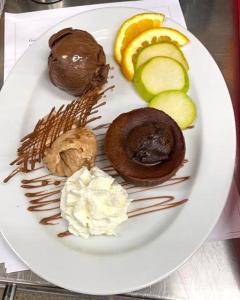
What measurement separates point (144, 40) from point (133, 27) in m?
0.07

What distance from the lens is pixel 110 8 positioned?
1.36 metres

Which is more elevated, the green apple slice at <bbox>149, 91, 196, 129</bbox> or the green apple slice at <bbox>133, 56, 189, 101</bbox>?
the green apple slice at <bbox>133, 56, 189, 101</bbox>

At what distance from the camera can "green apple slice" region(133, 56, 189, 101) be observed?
122cm

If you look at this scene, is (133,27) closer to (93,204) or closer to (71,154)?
(71,154)

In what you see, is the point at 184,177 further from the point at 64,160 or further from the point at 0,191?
the point at 0,191

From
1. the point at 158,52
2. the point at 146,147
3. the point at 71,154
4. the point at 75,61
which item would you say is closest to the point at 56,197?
the point at 71,154

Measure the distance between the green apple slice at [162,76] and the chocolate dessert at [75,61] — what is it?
13 centimetres

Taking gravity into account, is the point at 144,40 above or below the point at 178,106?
above

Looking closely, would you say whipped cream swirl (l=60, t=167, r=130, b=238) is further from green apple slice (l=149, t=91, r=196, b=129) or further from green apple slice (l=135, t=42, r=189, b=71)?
green apple slice (l=135, t=42, r=189, b=71)

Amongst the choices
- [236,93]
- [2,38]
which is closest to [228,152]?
[236,93]

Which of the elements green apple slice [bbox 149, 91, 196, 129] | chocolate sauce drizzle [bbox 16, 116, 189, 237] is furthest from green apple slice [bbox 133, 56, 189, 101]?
chocolate sauce drizzle [bbox 16, 116, 189, 237]

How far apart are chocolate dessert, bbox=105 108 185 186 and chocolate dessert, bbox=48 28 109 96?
0.57 feet

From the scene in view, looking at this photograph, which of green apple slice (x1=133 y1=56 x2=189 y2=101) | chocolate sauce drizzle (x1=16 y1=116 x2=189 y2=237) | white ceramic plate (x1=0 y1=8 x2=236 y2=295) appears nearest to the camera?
white ceramic plate (x1=0 y1=8 x2=236 y2=295)

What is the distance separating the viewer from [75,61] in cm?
118
